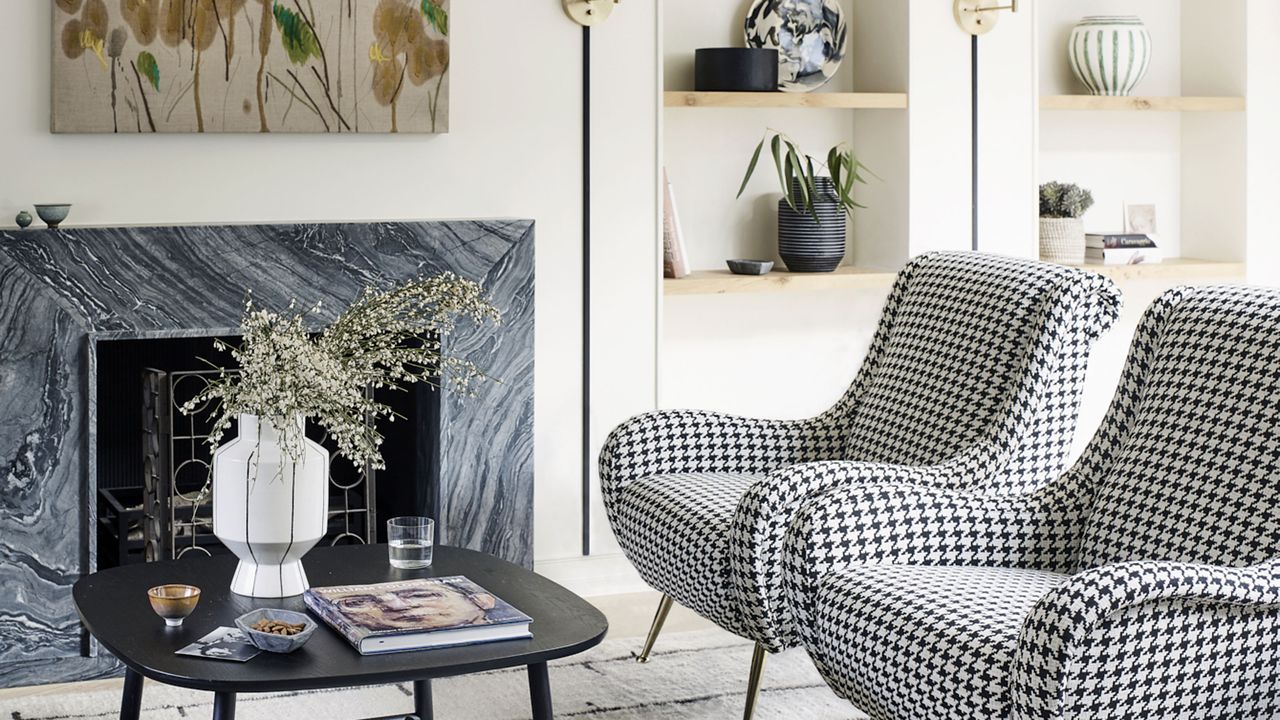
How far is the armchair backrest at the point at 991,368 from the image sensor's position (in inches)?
113

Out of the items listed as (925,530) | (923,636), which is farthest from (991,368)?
(923,636)

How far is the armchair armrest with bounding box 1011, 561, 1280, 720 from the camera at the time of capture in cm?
193

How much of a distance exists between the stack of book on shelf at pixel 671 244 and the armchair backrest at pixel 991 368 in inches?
38.4

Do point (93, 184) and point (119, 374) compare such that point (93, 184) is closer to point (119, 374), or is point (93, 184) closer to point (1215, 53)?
point (119, 374)

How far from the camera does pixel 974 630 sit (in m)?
2.13

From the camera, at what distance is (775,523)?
259cm

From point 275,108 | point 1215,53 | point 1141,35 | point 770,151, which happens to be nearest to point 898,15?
point 770,151

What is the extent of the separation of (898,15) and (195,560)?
103 inches

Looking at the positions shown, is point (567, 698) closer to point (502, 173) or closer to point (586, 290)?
point (586, 290)

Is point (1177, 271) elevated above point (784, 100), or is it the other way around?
point (784, 100)

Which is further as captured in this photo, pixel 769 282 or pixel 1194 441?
pixel 769 282

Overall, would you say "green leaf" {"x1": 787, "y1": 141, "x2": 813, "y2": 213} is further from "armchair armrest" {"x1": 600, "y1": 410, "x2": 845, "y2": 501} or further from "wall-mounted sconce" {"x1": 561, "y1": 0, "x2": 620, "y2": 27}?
"armchair armrest" {"x1": 600, "y1": 410, "x2": 845, "y2": 501}

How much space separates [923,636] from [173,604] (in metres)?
1.10

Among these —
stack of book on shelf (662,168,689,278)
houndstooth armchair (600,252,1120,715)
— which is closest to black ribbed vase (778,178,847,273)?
stack of book on shelf (662,168,689,278)
